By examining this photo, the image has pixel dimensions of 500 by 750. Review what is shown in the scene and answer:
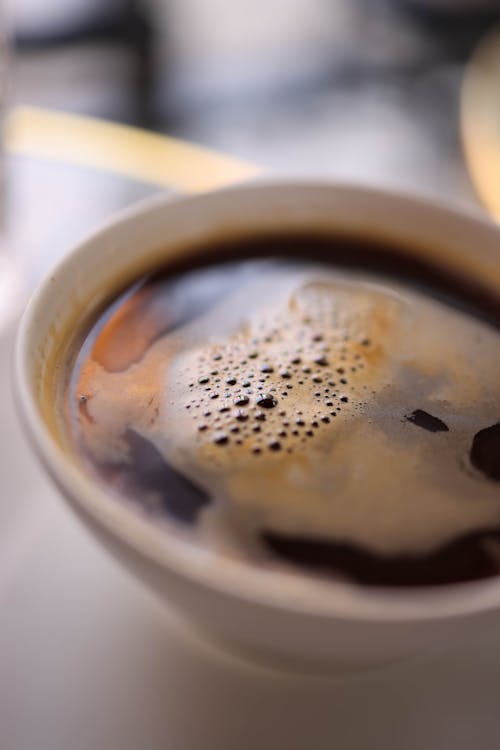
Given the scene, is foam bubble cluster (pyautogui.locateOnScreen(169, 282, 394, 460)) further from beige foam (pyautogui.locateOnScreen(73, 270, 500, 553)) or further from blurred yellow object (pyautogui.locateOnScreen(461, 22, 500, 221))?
blurred yellow object (pyautogui.locateOnScreen(461, 22, 500, 221))

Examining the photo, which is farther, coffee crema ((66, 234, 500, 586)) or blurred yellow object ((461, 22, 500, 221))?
blurred yellow object ((461, 22, 500, 221))

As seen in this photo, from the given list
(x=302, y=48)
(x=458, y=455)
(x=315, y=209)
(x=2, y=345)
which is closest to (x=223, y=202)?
(x=315, y=209)

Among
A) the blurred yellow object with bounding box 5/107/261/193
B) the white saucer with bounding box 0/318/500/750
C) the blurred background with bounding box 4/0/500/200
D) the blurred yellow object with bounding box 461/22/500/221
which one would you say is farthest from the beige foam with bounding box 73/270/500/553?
the blurred background with bounding box 4/0/500/200

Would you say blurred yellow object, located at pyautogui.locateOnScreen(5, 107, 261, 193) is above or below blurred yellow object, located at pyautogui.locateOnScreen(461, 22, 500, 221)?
below

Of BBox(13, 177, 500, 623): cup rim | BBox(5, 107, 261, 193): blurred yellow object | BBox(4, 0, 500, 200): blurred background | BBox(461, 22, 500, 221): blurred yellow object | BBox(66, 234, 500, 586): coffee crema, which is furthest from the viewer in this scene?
→ BBox(4, 0, 500, 200): blurred background

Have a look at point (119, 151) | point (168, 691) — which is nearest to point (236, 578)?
point (168, 691)

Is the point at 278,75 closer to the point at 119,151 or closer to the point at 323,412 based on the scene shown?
the point at 119,151

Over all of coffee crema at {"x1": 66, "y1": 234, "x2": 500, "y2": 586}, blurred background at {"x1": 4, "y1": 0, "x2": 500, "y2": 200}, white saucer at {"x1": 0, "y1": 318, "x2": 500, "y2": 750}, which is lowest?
white saucer at {"x1": 0, "y1": 318, "x2": 500, "y2": 750}
